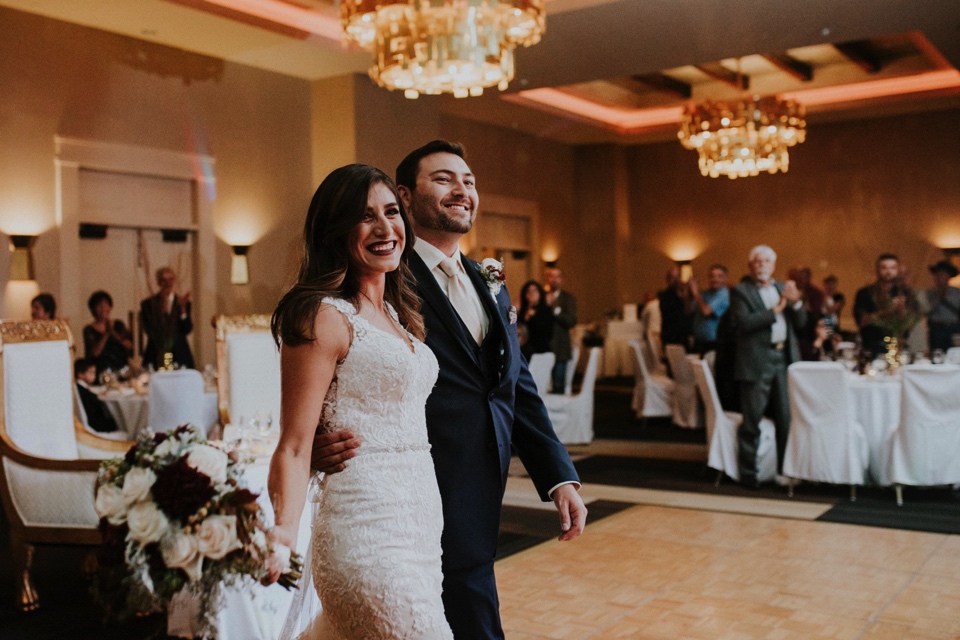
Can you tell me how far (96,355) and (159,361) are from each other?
2.58 feet

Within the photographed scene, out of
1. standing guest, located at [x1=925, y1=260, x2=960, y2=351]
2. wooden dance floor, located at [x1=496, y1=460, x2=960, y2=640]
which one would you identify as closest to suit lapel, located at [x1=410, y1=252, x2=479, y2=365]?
wooden dance floor, located at [x1=496, y1=460, x2=960, y2=640]

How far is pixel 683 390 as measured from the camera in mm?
9500

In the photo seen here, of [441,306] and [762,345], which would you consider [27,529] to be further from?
[762,345]

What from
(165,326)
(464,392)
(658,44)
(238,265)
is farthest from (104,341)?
(464,392)

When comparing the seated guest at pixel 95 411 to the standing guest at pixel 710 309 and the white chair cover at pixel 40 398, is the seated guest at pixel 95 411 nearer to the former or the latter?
the white chair cover at pixel 40 398

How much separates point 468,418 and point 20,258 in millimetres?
7597

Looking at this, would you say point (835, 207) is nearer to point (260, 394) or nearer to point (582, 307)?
point (582, 307)

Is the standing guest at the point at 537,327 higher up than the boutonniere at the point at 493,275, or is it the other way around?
the boutonniere at the point at 493,275

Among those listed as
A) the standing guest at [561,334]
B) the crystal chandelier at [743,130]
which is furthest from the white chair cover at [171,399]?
the crystal chandelier at [743,130]

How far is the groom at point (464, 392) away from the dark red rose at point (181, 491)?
0.76 meters

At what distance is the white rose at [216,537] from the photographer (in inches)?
54.1

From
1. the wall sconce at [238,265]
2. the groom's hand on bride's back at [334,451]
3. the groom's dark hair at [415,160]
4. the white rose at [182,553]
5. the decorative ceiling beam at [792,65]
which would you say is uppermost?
the decorative ceiling beam at [792,65]

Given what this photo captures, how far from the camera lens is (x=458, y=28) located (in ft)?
20.1

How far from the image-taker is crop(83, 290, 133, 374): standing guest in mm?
7652
